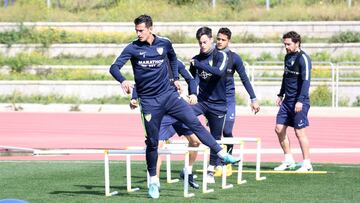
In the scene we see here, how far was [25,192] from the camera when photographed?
13.4 m

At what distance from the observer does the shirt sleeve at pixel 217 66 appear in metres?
13.9

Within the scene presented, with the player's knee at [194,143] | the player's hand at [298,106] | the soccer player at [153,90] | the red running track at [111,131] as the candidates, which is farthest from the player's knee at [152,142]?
the red running track at [111,131]

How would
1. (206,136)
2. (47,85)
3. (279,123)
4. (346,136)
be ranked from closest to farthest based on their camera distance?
(206,136)
(279,123)
(346,136)
(47,85)

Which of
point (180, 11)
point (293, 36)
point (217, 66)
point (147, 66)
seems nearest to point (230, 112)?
point (293, 36)

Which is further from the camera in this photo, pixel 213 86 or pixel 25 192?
pixel 213 86

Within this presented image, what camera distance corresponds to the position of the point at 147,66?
12672 mm

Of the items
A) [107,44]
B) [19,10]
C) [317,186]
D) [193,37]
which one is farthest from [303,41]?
[317,186]

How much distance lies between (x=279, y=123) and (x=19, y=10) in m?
25.0

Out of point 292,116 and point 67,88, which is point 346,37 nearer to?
point 67,88

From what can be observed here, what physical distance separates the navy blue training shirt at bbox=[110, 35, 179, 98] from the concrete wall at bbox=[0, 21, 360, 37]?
23.9 meters

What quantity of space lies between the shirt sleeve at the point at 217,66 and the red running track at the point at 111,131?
477cm

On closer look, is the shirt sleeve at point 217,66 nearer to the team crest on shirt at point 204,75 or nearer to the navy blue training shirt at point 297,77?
the team crest on shirt at point 204,75

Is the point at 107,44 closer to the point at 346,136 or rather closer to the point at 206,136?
the point at 346,136

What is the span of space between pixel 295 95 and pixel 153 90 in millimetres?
4004
